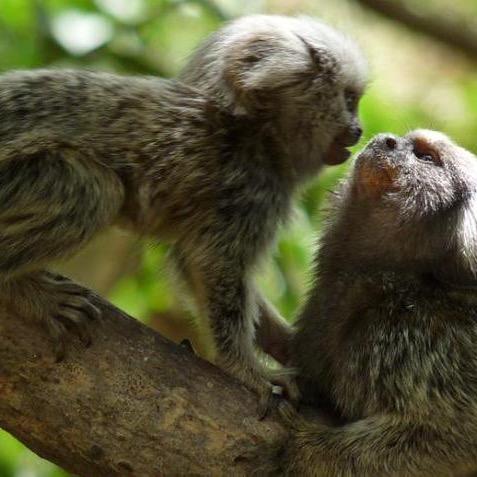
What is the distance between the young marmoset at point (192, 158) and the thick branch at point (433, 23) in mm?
1184

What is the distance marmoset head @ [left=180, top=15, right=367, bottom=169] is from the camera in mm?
3445

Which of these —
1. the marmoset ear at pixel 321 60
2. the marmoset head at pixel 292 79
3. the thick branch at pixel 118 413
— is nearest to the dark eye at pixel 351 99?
the marmoset head at pixel 292 79

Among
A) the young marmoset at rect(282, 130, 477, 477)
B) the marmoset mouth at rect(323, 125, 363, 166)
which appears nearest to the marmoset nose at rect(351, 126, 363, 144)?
the marmoset mouth at rect(323, 125, 363, 166)

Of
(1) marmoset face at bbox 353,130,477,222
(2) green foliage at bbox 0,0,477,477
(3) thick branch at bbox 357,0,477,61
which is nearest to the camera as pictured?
(1) marmoset face at bbox 353,130,477,222

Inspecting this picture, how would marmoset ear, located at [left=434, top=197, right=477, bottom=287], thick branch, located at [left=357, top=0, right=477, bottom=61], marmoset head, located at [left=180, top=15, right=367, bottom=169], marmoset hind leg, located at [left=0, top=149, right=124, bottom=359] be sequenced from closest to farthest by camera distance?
1. marmoset hind leg, located at [left=0, top=149, right=124, bottom=359]
2. marmoset ear, located at [left=434, top=197, right=477, bottom=287]
3. marmoset head, located at [left=180, top=15, right=367, bottom=169]
4. thick branch, located at [left=357, top=0, right=477, bottom=61]

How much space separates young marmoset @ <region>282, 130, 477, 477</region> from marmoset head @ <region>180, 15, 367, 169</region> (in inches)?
13.3

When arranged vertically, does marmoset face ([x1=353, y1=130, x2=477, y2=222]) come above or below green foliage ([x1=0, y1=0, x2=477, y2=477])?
above

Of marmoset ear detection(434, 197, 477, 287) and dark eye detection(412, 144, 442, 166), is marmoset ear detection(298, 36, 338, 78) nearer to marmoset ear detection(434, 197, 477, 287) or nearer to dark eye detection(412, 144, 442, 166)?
dark eye detection(412, 144, 442, 166)

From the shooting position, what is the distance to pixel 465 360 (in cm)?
284

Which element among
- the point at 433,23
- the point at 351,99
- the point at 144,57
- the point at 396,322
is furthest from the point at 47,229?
the point at 433,23

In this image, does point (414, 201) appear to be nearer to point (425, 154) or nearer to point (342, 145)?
point (425, 154)

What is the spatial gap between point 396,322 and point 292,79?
967mm

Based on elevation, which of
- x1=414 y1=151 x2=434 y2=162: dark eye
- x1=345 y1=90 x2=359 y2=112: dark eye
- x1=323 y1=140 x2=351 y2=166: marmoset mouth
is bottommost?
x1=323 y1=140 x2=351 y2=166: marmoset mouth

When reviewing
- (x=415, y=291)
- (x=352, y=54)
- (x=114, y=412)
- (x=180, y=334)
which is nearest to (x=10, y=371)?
(x=114, y=412)
